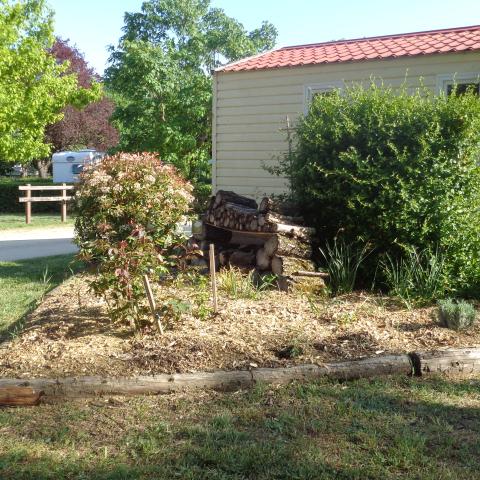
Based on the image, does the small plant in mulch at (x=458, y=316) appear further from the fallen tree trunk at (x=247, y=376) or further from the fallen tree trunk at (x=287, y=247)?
the fallen tree trunk at (x=287, y=247)

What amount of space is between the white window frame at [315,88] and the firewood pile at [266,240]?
3.18 meters

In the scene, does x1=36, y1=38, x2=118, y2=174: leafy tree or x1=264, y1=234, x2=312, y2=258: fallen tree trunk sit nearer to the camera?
x1=264, y1=234, x2=312, y2=258: fallen tree trunk

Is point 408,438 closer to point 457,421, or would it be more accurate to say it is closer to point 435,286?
point 457,421

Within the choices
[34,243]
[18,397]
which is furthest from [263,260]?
[34,243]

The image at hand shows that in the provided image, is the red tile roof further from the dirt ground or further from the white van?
the white van

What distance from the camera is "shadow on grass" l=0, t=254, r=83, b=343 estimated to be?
6.75m

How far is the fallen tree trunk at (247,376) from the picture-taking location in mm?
4391

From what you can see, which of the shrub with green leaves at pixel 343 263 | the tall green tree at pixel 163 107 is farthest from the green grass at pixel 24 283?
the tall green tree at pixel 163 107

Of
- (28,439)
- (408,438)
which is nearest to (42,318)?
(28,439)

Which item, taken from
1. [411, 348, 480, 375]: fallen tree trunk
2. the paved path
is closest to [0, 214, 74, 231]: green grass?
the paved path

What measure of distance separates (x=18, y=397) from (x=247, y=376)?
151 centimetres

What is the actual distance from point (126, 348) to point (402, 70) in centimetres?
726

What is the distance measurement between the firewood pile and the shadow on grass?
203 centimetres

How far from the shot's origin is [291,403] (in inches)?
169
